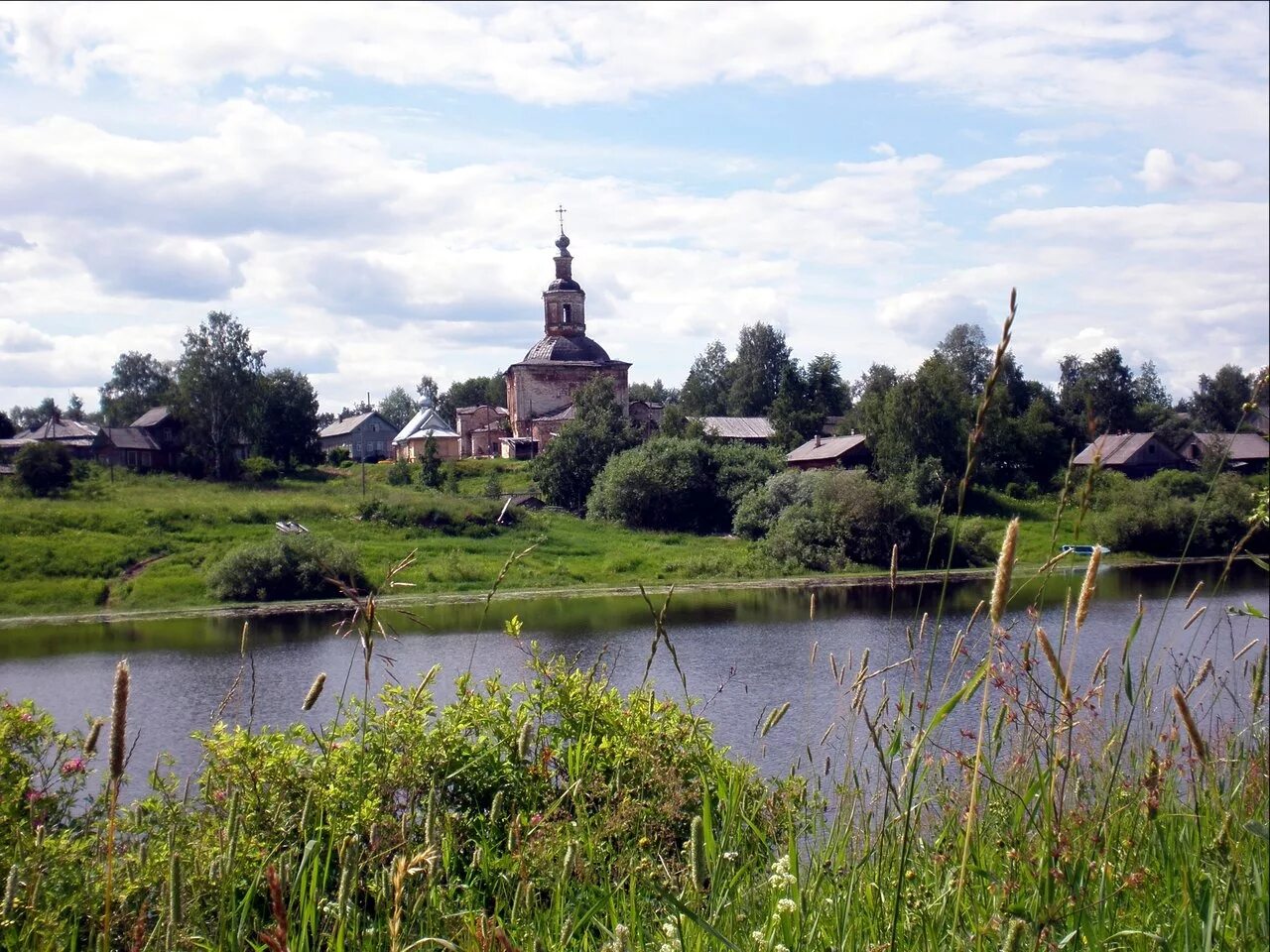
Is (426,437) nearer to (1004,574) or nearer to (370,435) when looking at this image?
(370,435)

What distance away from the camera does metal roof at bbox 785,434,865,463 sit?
2031 inches

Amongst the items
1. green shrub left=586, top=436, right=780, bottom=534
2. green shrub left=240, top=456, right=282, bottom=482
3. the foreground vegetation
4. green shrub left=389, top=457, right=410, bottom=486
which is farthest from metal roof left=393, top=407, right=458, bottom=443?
the foreground vegetation

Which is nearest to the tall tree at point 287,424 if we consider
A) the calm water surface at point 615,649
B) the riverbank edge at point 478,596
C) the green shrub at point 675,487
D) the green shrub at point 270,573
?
the green shrub at point 675,487

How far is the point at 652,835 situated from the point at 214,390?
52774mm

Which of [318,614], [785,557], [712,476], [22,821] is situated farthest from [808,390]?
[22,821]

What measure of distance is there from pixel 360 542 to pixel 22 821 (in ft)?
109

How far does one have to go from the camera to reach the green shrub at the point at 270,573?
1309 inches

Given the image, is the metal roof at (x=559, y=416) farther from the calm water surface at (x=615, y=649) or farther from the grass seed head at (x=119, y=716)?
the grass seed head at (x=119, y=716)

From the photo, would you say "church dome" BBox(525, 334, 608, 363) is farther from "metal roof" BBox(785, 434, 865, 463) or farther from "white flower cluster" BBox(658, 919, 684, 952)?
"white flower cluster" BBox(658, 919, 684, 952)

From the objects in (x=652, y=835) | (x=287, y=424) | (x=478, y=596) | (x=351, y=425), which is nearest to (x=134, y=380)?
(x=351, y=425)

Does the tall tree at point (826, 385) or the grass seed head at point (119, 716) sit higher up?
the tall tree at point (826, 385)

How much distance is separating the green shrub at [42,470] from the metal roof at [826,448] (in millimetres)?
29833

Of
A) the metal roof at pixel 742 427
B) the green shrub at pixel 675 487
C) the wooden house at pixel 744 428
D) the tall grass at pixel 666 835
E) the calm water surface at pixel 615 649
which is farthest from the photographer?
the metal roof at pixel 742 427

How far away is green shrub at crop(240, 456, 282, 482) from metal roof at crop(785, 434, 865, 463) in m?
24.5
